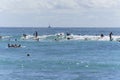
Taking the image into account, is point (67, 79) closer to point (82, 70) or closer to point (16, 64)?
point (82, 70)

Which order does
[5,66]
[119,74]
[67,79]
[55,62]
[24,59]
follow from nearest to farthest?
1. [67,79]
2. [119,74]
3. [5,66]
4. [55,62]
5. [24,59]

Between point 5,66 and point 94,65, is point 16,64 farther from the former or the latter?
point 94,65

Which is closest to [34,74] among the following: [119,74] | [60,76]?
[60,76]

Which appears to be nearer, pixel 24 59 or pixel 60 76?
pixel 60 76

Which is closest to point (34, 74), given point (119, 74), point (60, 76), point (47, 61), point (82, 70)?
point (60, 76)

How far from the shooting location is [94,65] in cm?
7688

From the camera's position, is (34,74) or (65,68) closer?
(34,74)

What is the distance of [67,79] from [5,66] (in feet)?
59.4

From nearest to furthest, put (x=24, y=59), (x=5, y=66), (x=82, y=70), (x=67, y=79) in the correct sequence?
(x=67, y=79)
(x=82, y=70)
(x=5, y=66)
(x=24, y=59)

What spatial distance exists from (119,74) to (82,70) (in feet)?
22.9

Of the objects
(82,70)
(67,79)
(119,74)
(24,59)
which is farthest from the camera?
(24,59)

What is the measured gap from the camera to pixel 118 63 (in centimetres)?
7956

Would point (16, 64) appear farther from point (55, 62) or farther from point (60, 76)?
point (60, 76)

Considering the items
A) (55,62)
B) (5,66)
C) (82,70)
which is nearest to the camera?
(82,70)
